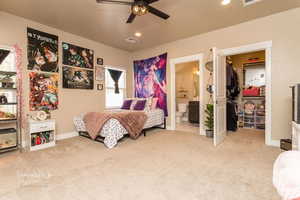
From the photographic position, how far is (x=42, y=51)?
127 inches

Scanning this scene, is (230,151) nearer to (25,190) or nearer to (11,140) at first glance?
(25,190)

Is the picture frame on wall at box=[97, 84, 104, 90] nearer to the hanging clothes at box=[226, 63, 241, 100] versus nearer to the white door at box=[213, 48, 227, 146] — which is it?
the white door at box=[213, 48, 227, 146]

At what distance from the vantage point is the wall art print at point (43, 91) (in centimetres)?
310

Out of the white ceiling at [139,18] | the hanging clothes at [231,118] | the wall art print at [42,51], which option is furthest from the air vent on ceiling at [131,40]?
the hanging clothes at [231,118]

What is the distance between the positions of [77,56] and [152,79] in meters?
2.30

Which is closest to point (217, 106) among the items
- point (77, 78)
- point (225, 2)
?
point (225, 2)

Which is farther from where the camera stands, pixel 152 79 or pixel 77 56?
pixel 152 79

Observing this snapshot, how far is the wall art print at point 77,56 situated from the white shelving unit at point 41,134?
5.13 ft

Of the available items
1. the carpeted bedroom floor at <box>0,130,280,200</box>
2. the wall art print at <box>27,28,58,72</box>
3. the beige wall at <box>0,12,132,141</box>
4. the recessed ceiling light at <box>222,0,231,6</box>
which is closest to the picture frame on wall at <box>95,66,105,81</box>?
the beige wall at <box>0,12,132,141</box>

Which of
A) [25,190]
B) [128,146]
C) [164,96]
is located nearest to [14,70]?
[25,190]

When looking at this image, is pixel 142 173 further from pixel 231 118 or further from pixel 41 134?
pixel 231 118

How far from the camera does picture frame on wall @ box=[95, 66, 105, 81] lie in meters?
4.27

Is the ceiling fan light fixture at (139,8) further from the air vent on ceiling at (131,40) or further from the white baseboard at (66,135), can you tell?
the white baseboard at (66,135)

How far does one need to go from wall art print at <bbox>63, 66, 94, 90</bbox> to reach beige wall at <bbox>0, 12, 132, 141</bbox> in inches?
4.5
